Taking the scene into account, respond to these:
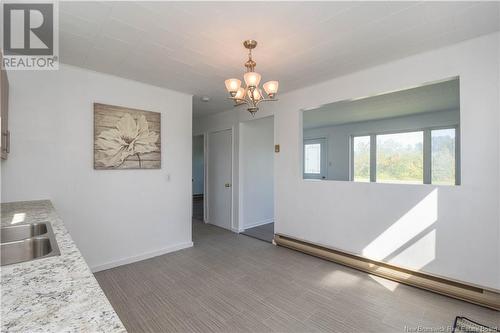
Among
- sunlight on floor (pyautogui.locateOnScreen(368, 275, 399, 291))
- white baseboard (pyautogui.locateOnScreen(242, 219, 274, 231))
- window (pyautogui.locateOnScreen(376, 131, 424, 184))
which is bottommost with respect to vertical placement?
sunlight on floor (pyautogui.locateOnScreen(368, 275, 399, 291))

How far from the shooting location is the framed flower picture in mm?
3004

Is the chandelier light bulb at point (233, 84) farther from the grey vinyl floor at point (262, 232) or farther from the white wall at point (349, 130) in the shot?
the white wall at point (349, 130)

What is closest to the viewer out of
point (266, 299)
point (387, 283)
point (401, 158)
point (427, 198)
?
point (266, 299)

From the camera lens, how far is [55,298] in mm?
797

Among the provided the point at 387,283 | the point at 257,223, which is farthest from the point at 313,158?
the point at 387,283

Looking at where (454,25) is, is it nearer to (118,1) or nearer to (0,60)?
(118,1)

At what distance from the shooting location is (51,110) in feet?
8.79

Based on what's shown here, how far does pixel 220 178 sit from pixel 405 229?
3502mm

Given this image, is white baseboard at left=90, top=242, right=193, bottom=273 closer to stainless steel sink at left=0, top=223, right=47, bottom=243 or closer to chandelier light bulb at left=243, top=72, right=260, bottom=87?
stainless steel sink at left=0, top=223, right=47, bottom=243

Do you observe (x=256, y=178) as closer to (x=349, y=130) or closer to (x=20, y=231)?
(x=349, y=130)

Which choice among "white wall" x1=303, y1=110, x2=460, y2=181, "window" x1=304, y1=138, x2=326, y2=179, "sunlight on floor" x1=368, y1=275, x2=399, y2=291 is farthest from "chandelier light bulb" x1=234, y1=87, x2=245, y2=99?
"window" x1=304, y1=138, x2=326, y2=179

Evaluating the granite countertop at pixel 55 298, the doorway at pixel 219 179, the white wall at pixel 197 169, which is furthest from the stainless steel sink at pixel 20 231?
the white wall at pixel 197 169

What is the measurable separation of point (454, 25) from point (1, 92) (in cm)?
375

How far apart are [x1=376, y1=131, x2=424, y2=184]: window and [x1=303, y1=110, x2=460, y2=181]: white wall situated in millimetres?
227
